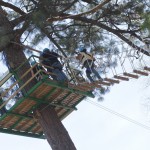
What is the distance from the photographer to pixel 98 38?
13.5 m

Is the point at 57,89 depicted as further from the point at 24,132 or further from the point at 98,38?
the point at 98,38

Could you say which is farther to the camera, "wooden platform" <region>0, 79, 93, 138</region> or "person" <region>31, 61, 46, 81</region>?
"wooden platform" <region>0, 79, 93, 138</region>

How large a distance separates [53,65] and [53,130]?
1.34m

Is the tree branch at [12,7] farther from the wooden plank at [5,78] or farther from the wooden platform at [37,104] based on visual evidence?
the wooden platform at [37,104]

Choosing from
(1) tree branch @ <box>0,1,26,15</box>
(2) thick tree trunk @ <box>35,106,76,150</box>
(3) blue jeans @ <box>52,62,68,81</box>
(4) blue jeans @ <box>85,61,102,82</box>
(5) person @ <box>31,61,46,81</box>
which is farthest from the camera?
(1) tree branch @ <box>0,1,26,15</box>

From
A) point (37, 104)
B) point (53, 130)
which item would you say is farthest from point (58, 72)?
point (53, 130)

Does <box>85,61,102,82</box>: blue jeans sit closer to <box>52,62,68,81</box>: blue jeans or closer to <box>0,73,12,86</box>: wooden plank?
<box>52,62,68,81</box>: blue jeans

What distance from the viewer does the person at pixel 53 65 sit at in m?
10.7

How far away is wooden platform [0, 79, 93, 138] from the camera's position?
10.7 meters

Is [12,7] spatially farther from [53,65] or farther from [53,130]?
[53,130]

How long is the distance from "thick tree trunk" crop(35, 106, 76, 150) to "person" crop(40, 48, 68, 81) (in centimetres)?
90

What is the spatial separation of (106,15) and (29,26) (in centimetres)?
197

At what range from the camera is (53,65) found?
10.8 metres

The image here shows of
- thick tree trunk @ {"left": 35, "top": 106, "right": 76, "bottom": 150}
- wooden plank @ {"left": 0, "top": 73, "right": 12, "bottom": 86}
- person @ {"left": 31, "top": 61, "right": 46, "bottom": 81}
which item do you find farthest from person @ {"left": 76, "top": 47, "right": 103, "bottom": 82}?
wooden plank @ {"left": 0, "top": 73, "right": 12, "bottom": 86}
